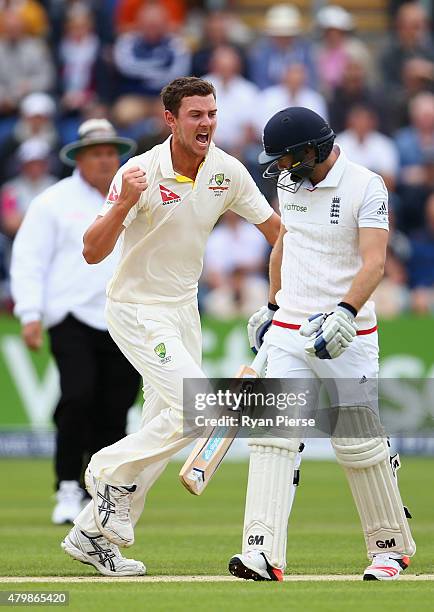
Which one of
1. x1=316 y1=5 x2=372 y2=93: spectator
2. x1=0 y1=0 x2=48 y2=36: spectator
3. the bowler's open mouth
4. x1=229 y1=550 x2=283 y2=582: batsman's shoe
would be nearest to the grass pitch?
x1=229 y1=550 x2=283 y2=582: batsman's shoe

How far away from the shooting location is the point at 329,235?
6309mm

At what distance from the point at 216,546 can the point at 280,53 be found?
9588 mm

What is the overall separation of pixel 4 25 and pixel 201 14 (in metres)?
3.13

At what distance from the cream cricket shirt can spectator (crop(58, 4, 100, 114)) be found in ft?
32.4

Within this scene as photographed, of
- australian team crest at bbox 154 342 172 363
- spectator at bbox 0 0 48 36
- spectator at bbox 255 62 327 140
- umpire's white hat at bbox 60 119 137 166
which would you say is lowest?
australian team crest at bbox 154 342 172 363

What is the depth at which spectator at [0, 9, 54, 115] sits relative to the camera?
16.6 m

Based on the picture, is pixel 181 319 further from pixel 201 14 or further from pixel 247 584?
pixel 201 14

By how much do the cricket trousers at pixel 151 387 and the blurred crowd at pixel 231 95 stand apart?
7.45 m

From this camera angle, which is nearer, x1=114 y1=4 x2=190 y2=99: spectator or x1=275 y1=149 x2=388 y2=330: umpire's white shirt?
x1=275 y1=149 x2=388 y2=330: umpire's white shirt

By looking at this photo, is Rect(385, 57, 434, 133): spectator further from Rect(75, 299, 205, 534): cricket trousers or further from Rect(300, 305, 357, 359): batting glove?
Rect(300, 305, 357, 359): batting glove

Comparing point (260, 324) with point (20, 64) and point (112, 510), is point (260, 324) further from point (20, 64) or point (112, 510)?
point (20, 64)

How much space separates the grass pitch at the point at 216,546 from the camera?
18.2 ft

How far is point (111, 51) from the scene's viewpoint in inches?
659

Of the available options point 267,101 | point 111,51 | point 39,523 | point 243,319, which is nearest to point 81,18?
point 111,51
